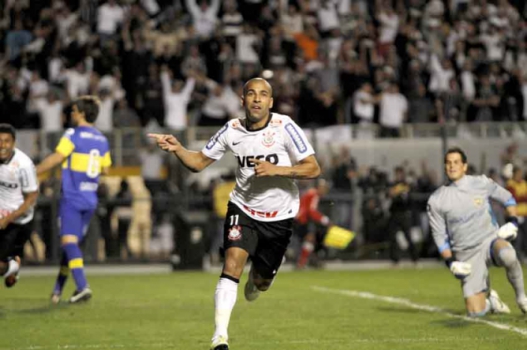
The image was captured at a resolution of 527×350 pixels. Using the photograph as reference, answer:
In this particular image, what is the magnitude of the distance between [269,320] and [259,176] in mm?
3073

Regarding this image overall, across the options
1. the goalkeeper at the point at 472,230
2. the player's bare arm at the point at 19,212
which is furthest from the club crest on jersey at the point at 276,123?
the player's bare arm at the point at 19,212

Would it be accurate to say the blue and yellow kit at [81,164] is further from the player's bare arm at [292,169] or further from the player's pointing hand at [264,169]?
the player's pointing hand at [264,169]

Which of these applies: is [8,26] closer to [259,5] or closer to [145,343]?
[259,5]

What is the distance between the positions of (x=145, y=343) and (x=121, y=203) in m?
12.1

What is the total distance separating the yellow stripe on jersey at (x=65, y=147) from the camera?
1288 centimetres

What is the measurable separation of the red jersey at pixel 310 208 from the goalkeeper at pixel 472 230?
9296 mm

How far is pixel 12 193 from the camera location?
12148 millimetres

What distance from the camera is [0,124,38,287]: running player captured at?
11977 millimetres

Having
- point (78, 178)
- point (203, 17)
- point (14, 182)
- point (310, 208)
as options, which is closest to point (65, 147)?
point (78, 178)

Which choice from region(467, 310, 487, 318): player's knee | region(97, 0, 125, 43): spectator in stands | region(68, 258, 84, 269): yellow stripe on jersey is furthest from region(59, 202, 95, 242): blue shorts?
region(97, 0, 125, 43): spectator in stands

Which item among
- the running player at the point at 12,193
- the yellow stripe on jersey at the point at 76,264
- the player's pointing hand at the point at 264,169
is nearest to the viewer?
the player's pointing hand at the point at 264,169

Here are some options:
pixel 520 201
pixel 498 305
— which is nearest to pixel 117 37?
pixel 520 201

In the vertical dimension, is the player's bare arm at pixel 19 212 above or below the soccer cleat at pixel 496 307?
above

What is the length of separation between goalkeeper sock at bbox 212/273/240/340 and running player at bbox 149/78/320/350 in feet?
0.58
